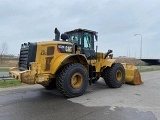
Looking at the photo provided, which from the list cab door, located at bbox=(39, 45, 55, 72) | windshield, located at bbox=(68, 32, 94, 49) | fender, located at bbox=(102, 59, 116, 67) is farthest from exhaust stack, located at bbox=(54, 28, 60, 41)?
fender, located at bbox=(102, 59, 116, 67)

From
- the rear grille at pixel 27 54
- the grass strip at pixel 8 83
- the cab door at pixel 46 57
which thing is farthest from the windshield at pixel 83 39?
the grass strip at pixel 8 83

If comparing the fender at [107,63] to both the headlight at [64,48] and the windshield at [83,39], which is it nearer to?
the windshield at [83,39]

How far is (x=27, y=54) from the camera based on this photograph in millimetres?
8461

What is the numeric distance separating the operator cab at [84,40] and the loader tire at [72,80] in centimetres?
136

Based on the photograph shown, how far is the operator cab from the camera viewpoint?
1010 cm

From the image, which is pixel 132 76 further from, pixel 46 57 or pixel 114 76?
pixel 46 57

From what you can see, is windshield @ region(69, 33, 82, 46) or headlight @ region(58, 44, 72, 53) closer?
headlight @ region(58, 44, 72, 53)

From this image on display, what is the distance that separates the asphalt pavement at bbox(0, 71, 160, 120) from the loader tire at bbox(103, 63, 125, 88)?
1495mm

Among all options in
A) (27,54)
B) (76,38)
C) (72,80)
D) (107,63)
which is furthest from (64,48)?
(107,63)

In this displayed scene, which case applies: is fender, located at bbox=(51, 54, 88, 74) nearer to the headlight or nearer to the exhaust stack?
the headlight

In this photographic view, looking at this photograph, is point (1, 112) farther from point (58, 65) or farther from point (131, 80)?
point (131, 80)

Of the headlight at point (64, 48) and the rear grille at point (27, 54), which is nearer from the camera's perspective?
the rear grille at point (27, 54)

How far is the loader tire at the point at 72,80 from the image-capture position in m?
8.24

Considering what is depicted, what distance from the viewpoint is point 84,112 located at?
6480 millimetres
